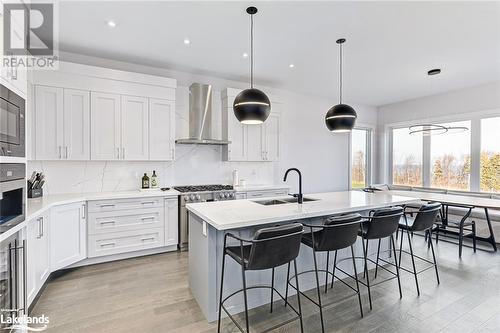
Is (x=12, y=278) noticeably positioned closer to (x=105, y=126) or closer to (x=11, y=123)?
(x=11, y=123)

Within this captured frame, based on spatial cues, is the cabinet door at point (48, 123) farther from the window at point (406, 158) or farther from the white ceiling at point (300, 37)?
the window at point (406, 158)

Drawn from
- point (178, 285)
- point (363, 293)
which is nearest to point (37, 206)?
point (178, 285)

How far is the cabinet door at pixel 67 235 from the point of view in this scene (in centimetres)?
282

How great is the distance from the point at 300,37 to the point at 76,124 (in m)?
3.17

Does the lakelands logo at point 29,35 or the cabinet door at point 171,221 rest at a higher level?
the lakelands logo at point 29,35

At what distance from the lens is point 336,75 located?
4.51 meters

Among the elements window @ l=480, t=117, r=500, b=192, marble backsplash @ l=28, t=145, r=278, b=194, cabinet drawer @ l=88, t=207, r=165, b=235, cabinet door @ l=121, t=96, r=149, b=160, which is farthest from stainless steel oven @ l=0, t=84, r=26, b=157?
window @ l=480, t=117, r=500, b=192

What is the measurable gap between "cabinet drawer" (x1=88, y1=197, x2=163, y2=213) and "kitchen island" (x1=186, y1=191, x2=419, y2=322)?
4.20ft

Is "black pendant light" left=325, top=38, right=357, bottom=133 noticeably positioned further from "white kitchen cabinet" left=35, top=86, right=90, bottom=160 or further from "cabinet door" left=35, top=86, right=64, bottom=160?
"cabinet door" left=35, top=86, right=64, bottom=160

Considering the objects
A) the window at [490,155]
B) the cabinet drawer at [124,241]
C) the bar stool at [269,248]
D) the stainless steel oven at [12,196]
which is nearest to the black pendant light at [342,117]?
the bar stool at [269,248]

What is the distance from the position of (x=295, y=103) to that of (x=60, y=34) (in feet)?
14.0

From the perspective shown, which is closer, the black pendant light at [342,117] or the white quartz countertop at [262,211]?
the white quartz countertop at [262,211]

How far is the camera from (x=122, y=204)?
339 centimetres

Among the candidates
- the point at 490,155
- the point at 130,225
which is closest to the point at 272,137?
the point at 130,225
